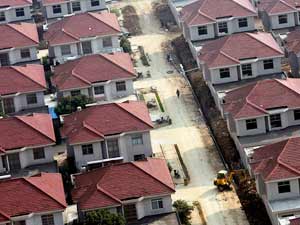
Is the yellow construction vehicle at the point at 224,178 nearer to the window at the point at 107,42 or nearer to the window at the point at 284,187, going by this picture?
the window at the point at 284,187

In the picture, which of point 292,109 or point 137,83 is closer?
point 292,109

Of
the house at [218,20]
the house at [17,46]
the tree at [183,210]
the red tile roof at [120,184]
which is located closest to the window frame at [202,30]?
the house at [218,20]

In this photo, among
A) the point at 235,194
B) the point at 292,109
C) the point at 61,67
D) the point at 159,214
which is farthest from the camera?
the point at 61,67

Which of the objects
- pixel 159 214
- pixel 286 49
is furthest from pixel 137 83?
pixel 159 214

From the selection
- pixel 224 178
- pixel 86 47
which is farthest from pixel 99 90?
pixel 224 178

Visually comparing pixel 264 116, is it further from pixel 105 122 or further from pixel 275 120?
pixel 105 122

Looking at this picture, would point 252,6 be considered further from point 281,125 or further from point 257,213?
point 257,213

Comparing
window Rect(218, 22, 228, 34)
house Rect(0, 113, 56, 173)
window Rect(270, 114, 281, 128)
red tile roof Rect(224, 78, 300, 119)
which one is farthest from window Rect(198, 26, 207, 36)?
house Rect(0, 113, 56, 173)

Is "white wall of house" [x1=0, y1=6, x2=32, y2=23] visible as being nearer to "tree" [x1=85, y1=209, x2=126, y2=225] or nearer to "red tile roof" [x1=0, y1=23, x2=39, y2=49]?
"red tile roof" [x1=0, y1=23, x2=39, y2=49]
